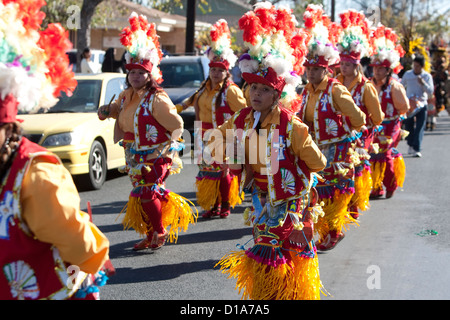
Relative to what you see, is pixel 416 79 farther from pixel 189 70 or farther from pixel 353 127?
pixel 353 127

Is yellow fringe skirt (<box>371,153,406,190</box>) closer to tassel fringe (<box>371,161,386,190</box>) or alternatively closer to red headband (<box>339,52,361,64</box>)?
tassel fringe (<box>371,161,386,190</box>)

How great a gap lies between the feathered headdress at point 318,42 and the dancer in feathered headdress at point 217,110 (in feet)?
6.20

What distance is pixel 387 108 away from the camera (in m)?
9.37

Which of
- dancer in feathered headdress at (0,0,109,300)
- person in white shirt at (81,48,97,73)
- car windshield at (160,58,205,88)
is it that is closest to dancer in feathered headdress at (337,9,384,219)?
dancer in feathered headdress at (0,0,109,300)

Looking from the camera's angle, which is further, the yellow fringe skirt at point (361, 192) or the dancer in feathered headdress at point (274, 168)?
the yellow fringe skirt at point (361, 192)

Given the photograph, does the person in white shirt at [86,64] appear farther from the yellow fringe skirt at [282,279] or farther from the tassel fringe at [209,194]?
the yellow fringe skirt at [282,279]

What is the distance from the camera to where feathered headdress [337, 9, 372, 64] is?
24.8 feet

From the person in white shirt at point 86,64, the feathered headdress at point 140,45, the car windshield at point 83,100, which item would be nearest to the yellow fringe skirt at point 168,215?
the feathered headdress at point 140,45

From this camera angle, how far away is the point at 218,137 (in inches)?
191

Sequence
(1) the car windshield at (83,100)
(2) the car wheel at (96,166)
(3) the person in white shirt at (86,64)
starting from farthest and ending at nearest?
(3) the person in white shirt at (86,64), (1) the car windshield at (83,100), (2) the car wheel at (96,166)

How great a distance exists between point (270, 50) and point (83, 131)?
561 centimetres

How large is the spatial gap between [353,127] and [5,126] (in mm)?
4495

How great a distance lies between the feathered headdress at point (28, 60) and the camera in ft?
8.96
